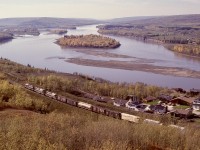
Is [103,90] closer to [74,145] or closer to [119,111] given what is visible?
[119,111]

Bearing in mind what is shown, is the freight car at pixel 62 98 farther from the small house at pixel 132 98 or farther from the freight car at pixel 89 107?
the small house at pixel 132 98

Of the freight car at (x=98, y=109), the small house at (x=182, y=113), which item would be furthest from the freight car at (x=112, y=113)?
the small house at (x=182, y=113)

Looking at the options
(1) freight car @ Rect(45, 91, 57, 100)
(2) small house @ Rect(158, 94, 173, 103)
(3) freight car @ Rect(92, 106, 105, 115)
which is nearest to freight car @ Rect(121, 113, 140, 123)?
(3) freight car @ Rect(92, 106, 105, 115)

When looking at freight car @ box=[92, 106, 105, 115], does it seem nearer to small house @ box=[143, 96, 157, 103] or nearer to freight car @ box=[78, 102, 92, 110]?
freight car @ box=[78, 102, 92, 110]

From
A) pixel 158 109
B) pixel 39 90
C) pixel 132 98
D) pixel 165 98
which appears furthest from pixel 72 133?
pixel 39 90

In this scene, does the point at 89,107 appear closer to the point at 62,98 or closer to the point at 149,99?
the point at 62,98

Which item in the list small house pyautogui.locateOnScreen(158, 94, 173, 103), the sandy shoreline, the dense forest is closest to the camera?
the dense forest

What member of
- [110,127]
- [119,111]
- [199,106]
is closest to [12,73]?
[119,111]

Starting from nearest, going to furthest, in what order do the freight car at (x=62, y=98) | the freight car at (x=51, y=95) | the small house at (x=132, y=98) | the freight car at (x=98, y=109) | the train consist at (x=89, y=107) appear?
the train consist at (x=89, y=107), the freight car at (x=98, y=109), the freight car at (x=62, y=98), the freight car at (x=51, y=95), the small house at (x=132, y=98)
